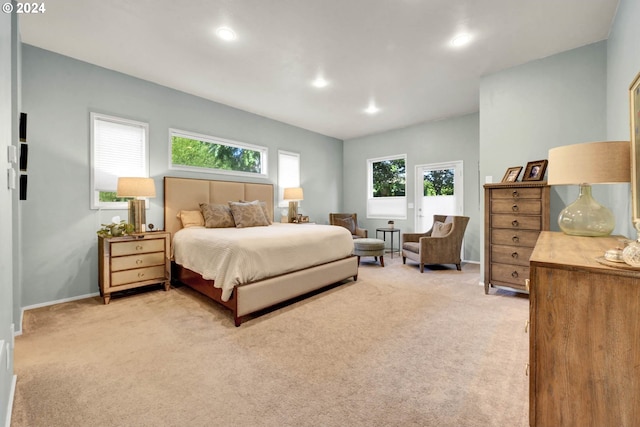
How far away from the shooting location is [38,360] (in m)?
1.94

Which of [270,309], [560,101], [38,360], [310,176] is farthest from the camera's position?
[310,176]

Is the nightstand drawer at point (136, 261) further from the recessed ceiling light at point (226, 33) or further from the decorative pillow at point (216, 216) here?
the recessed ceiling light at point (226, 33)

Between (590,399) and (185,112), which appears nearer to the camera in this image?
(590,399)

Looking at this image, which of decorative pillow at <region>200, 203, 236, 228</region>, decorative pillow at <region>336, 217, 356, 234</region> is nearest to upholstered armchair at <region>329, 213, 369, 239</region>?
decorative pillow at <region>336, 217, 356, 234</region>

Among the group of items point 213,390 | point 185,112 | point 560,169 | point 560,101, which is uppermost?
point 185,112

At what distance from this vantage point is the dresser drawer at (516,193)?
2996mm

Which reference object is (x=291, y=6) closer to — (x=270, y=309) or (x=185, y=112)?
(x=185, y=112)

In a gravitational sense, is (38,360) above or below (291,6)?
below

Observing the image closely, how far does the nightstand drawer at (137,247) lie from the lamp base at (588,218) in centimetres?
398

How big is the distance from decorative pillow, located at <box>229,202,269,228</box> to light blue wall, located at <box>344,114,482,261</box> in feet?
10.6

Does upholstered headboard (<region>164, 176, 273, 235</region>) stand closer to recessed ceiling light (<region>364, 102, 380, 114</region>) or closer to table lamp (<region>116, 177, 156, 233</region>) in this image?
table lamp (<region>116, 177, 156, 233</region>)

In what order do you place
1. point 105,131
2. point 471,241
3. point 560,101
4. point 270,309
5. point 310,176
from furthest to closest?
point 310,176, point 471,241, point 105,131, point 560,101, point 270,309

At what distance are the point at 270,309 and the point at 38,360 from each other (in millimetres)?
1738

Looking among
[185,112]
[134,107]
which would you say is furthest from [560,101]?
[134,107]
